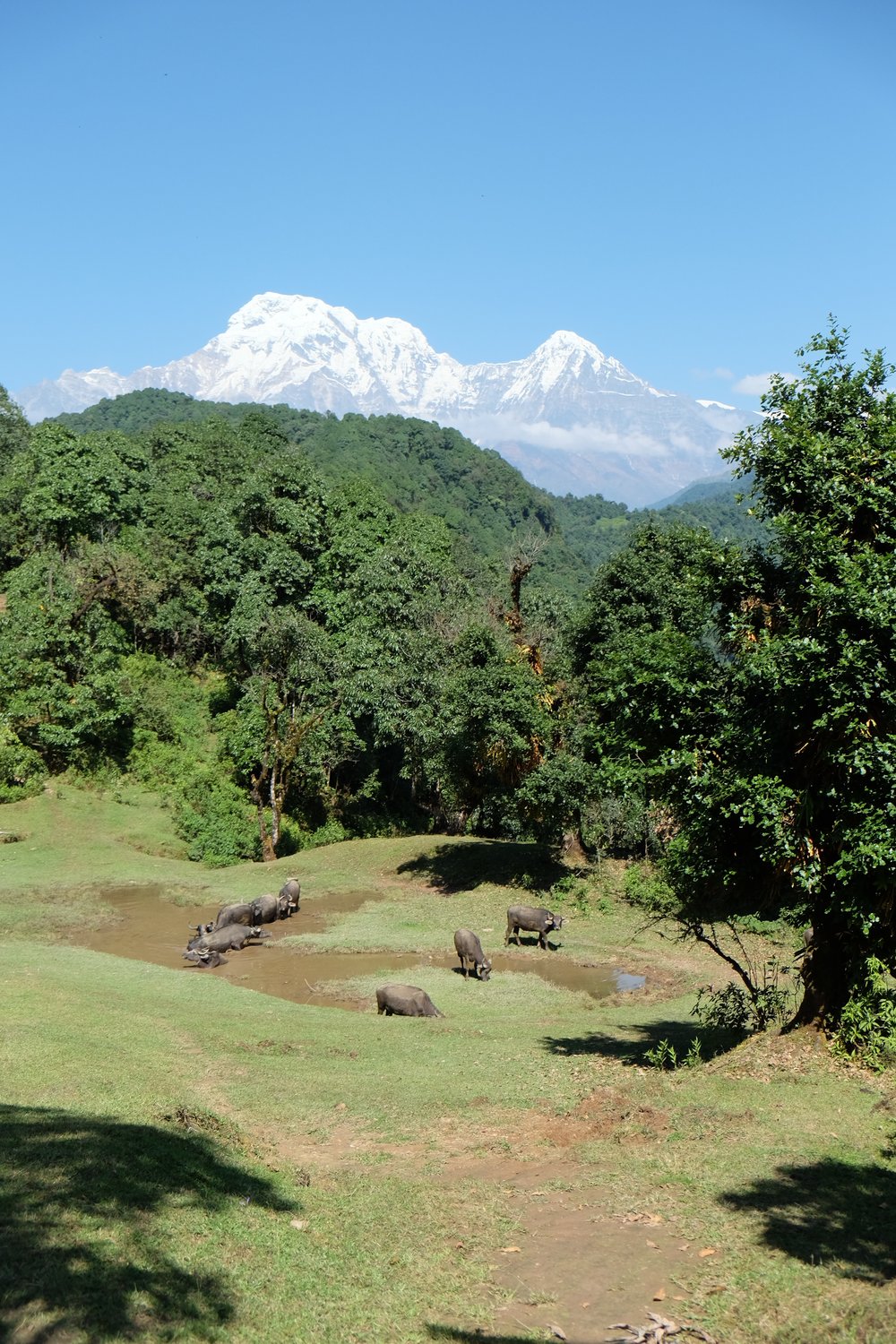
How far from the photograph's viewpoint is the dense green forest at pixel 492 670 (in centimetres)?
1308

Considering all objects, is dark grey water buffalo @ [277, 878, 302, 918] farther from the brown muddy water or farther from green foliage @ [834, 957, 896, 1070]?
green foliage @ [834, 957, 896, 1070]

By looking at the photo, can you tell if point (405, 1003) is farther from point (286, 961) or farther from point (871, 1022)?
point (871, 1022)

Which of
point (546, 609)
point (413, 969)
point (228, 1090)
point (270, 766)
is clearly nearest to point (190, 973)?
point (413, 969)

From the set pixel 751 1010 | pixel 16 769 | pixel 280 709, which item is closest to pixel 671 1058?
pixel 751 1010

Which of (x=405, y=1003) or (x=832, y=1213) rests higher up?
(x=832, y=1213)

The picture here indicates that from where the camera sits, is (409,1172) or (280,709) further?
(280,709)

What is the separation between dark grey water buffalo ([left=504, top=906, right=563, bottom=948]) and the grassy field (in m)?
5.82

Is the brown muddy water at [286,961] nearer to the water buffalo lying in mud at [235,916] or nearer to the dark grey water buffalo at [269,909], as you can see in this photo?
the dark grey water buffalo at [269,909]

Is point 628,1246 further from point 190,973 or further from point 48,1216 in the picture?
point 190,973

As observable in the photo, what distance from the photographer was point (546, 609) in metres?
39.9

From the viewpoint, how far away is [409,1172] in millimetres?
11375

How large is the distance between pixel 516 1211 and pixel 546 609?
1216 inches

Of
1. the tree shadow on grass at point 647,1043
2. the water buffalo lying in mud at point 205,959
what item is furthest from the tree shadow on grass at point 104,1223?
the water buffalo lying in mud at point 205,959

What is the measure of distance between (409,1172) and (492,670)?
868 inches
